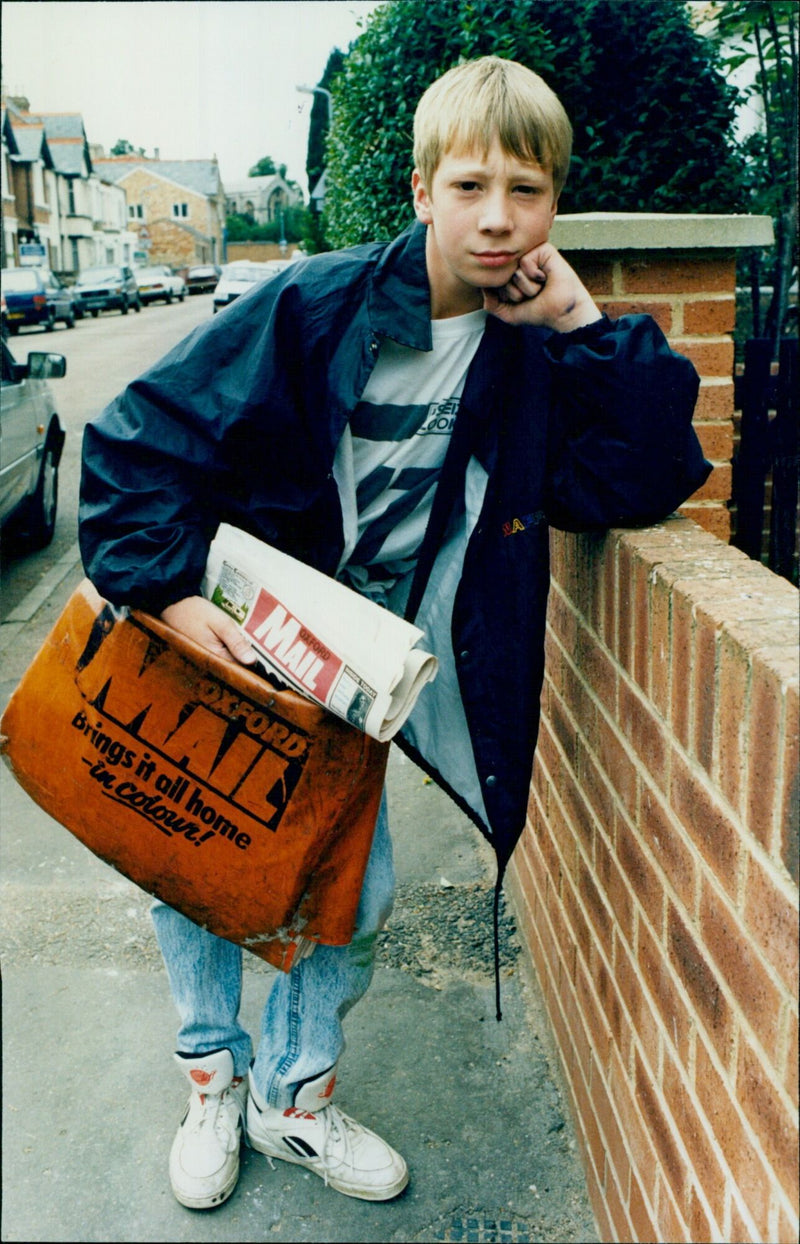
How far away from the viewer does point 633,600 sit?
1.76 meters

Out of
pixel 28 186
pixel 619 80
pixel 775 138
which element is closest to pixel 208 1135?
pixel 619 80

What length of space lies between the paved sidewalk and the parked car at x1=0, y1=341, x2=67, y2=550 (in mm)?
3627

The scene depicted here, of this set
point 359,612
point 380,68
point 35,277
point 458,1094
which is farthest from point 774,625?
point 35,277

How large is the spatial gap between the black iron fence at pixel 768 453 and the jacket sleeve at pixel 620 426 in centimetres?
122

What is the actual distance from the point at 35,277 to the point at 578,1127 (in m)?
31.8

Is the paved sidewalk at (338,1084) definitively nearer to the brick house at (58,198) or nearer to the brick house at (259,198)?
the brick house at (58,198)

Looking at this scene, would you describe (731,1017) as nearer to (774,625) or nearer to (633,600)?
(774,625)

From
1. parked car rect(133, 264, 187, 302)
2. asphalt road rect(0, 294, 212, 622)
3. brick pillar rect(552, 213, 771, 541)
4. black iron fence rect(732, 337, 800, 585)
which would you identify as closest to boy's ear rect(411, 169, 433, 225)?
brick pillar rect(552, 213, 771, 541)

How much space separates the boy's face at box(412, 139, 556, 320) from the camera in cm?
172

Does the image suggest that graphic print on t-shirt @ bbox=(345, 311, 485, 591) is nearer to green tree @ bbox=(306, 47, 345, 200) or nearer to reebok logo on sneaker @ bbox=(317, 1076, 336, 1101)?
reebok logo on sneaker @ bbox=(317, 1076, 336, 1101)

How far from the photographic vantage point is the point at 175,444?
1780 mm

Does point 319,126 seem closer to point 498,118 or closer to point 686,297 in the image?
point 686,297

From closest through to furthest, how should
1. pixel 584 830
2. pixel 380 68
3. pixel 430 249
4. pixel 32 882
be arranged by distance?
pixel 430 249 < pixel 584 830 < pixel 32 882 < pixel 380 68

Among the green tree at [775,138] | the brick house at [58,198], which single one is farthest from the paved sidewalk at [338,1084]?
the brick house at [58,198]
